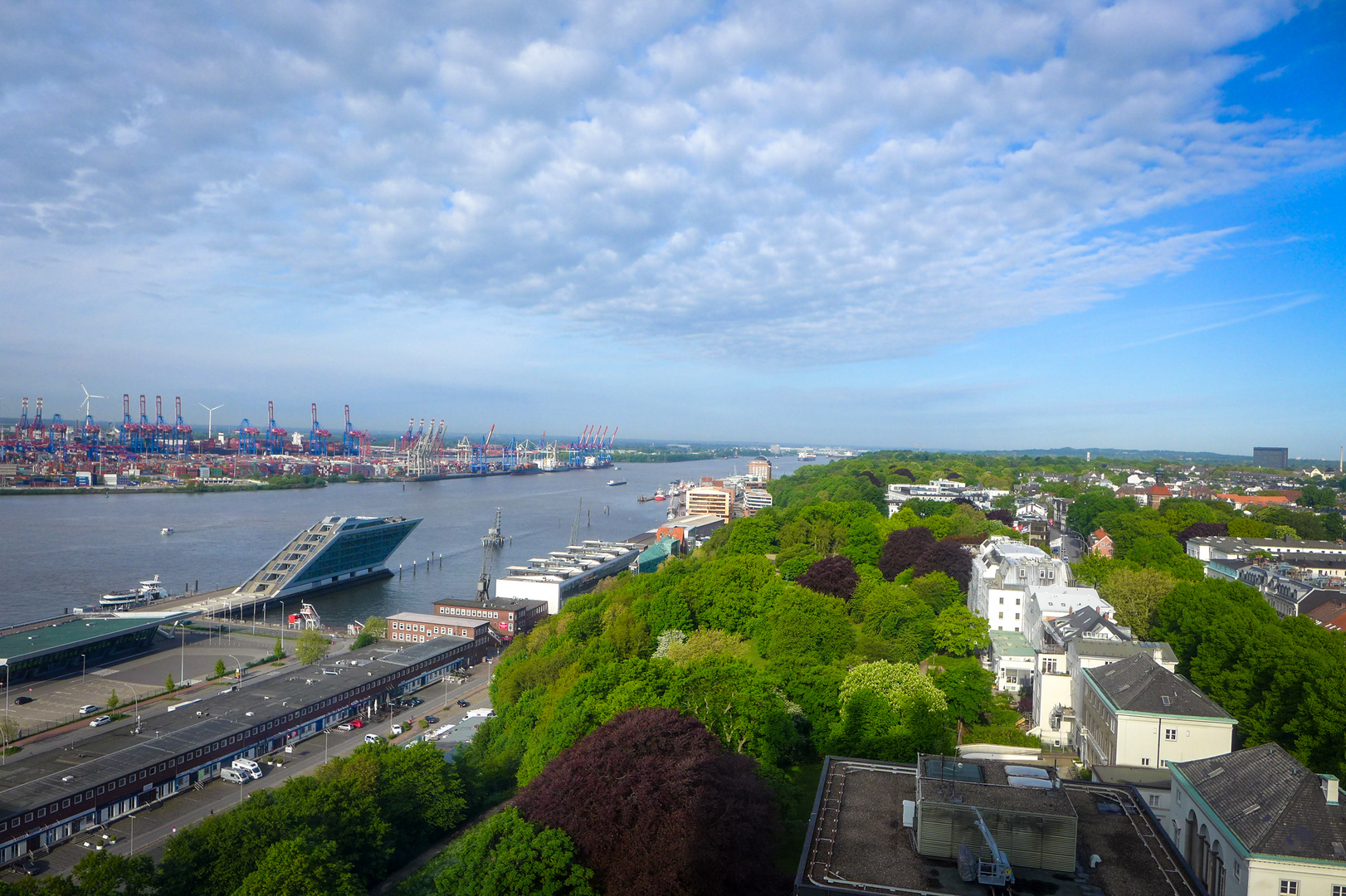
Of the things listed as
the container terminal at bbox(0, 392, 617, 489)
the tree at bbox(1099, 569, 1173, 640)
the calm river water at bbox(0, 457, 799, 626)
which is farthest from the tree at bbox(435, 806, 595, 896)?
the container terminal at bbox(0, 392, 617, 489)

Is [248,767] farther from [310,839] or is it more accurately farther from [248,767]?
[310,839]

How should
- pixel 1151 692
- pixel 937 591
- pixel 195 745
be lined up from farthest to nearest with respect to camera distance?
pixel 937 591 < pixel 195 745 < pixel 1151 692

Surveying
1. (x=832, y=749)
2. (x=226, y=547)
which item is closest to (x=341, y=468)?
(x=226, y=547)

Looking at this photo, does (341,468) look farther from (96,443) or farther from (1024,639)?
(1024,639)

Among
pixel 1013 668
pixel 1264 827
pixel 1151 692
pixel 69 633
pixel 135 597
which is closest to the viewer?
pixel 1264 827

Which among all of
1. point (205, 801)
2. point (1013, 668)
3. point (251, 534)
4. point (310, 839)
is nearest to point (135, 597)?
point (205, 801)
